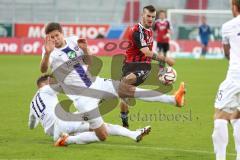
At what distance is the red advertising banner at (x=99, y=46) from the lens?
118 ft

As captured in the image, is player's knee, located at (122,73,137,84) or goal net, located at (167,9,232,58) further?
goal net, located at (167,9,232,58)

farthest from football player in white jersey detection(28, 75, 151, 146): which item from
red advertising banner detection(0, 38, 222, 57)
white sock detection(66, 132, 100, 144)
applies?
red advertising banner detection(0, 38, 222, 57)

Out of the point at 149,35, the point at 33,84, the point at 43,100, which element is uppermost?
the point at 149,35

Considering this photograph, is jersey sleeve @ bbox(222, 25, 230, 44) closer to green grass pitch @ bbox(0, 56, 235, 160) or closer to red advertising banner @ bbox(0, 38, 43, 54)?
green grass pitch @ bbox(0, 56, 235, 160)

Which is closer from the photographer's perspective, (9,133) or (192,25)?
(9,133)

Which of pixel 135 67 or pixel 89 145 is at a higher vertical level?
pixel 135 67

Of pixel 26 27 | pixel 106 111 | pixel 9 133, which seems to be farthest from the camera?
pixel 26 27

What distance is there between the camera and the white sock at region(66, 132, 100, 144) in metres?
10.5

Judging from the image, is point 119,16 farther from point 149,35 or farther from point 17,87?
point 149,35

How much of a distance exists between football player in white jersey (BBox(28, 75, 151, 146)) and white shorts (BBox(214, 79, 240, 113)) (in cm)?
252

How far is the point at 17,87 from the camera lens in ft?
68.5

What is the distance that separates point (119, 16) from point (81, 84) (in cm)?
3119

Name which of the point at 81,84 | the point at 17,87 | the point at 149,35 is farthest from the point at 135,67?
the point at 17,87

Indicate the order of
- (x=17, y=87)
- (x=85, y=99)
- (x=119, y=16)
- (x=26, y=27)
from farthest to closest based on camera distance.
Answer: (x=119, y=16) < (x=26, y=27) < (x=17, y=87) < (x=85, y=99)
